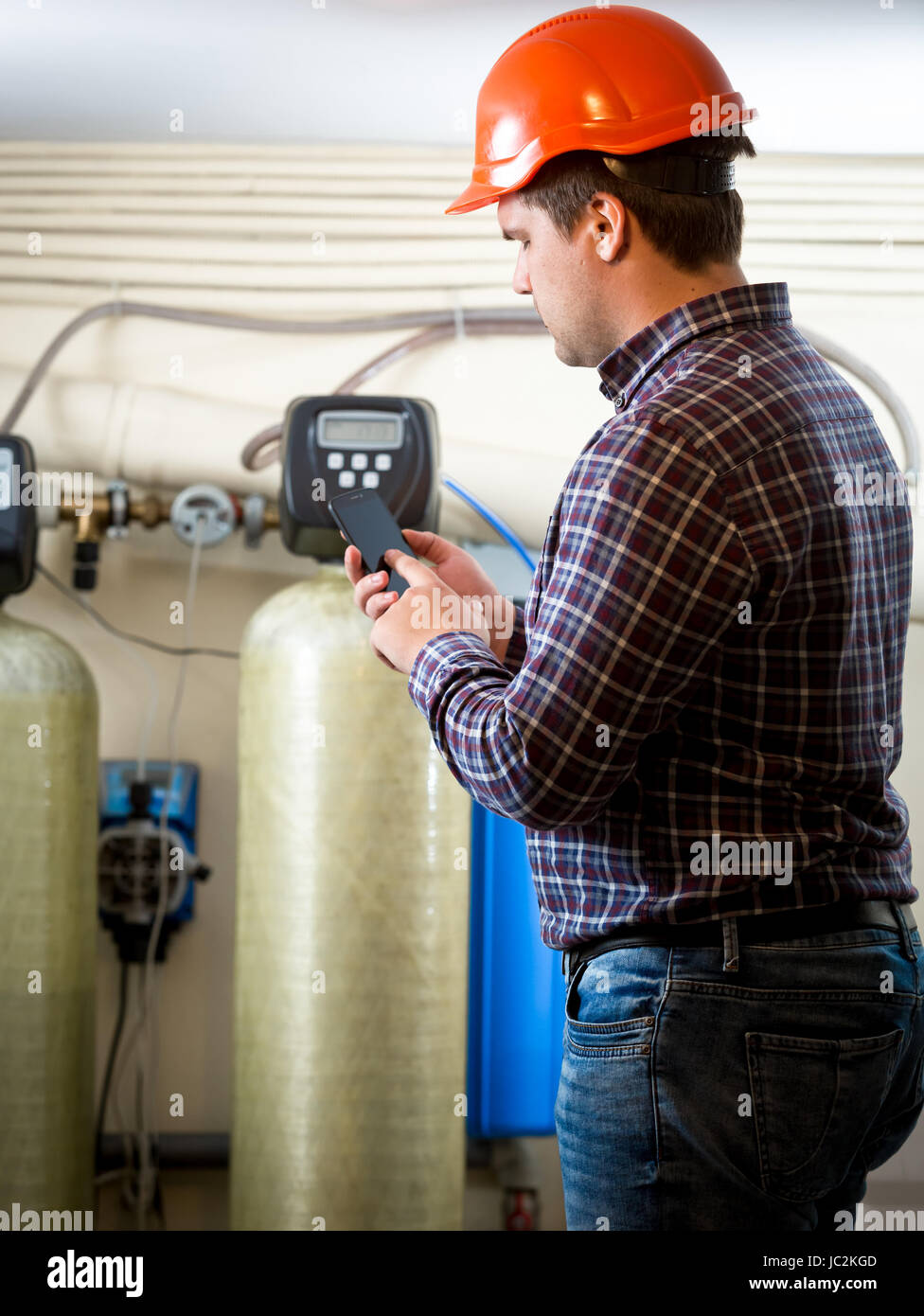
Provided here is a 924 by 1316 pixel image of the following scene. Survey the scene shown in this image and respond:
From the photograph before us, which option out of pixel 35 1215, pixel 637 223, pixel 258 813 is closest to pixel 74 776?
pixel 258 813

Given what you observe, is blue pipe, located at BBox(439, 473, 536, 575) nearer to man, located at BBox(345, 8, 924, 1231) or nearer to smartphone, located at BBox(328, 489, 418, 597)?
smartphone, located at BBox(328, 489, 418, 597)

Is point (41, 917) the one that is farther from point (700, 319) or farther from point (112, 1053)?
point (700, 319)

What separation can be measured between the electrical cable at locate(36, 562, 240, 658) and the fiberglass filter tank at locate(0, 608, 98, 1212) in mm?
361

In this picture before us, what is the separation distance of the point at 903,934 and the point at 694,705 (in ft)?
0.82

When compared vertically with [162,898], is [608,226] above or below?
above

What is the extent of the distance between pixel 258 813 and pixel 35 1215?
2.29 feet

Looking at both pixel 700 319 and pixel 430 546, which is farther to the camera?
pixel 430 546

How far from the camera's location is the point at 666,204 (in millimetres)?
960

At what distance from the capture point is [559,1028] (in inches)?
83.7

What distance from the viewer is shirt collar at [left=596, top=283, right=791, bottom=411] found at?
948 mm

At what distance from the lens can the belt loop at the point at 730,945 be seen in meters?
0.89

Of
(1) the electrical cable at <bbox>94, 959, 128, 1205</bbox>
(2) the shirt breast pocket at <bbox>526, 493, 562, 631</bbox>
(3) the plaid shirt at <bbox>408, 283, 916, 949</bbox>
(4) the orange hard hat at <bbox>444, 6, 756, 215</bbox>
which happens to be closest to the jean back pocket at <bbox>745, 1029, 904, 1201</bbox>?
(3) the plaid shirt at <bbox>408, 283, 916, 949</bbox>

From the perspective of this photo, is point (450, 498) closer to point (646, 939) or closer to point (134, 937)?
point (134, 937)

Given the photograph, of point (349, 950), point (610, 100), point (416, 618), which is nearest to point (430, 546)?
point (416, 618)
